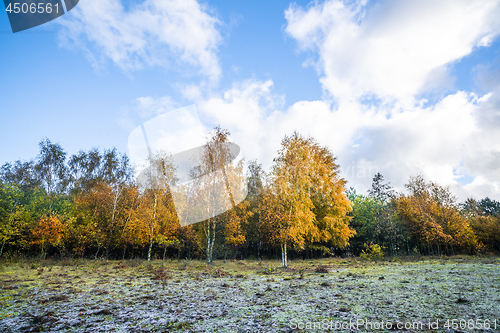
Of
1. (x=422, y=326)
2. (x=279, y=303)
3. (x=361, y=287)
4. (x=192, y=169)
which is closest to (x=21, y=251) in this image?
(x=192, y=169)

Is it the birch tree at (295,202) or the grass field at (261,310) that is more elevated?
the birch tree at (295,202)

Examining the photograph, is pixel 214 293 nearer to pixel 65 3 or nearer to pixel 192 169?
pixel 65 3

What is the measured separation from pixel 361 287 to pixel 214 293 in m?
5.61
